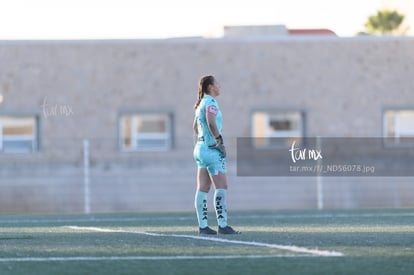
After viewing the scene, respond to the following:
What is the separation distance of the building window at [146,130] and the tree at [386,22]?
27.4 meters

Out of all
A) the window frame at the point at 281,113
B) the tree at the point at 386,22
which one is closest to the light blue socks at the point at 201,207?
the window frame at the point at 281,113

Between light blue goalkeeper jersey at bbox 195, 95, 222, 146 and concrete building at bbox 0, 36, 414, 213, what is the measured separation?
20.4m

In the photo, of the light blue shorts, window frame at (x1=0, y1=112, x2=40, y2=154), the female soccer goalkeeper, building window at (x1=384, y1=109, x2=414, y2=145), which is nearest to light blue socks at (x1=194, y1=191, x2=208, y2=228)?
the female soccer goalkeeper

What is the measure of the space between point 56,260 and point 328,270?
2370 millimetres

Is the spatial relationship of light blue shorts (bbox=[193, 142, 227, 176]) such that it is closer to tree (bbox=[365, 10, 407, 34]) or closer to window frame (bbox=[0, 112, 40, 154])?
window frame (bbox=[0, 112, 40, 154])

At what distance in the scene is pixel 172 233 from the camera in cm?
1394

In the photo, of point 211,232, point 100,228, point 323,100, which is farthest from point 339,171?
point 211,232

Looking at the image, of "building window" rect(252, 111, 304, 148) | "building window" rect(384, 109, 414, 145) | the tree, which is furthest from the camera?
the tree

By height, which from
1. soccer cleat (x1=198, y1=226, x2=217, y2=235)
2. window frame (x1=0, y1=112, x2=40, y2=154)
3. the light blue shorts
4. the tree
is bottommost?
soccer cleat (x1=198, y1=226, x2=217, y2=235)

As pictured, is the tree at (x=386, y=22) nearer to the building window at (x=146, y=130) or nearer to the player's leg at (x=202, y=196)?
the building window at (x=146, y=130)

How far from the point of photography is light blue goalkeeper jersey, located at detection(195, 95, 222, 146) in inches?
519

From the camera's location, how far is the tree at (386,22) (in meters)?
62.2

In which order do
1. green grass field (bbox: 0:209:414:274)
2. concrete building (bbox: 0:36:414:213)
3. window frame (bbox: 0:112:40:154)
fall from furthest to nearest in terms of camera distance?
concrete building (bbox: 0:36:414:213) < window frame (bbox: 0:112:40:154) < green grass field (bbox: 0:209:414:274)

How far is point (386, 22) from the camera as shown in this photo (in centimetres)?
6231
